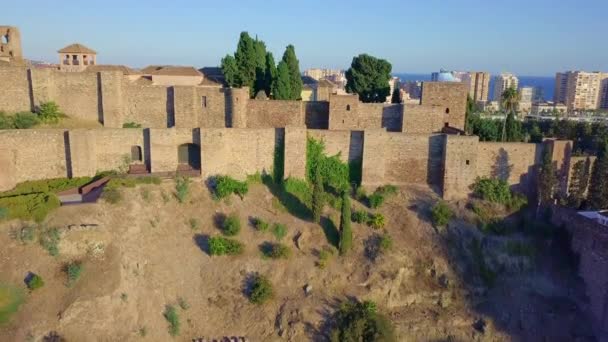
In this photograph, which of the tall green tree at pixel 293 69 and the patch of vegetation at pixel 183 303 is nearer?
the patch of vegetation at pixel 183 303

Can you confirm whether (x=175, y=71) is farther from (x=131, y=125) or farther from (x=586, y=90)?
(x=586, y=90)

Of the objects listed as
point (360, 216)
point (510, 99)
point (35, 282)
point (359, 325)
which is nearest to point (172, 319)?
point (35, 282)

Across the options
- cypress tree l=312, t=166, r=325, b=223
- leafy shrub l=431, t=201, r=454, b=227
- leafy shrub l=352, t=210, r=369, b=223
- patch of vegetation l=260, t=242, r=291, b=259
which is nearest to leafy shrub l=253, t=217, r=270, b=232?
patch of vegetation l=260, t=242, r=291, b=259

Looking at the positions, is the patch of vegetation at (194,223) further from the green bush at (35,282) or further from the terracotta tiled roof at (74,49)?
the terracotta tiled roof at (74,49)

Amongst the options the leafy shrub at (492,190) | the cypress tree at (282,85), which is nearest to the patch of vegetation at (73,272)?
the cypress tree at (282,85)

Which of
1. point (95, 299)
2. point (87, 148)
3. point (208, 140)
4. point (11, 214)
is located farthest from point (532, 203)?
point (11, 214)
